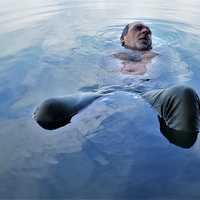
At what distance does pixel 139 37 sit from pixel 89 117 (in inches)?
99.0

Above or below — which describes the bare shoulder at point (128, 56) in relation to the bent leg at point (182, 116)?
below

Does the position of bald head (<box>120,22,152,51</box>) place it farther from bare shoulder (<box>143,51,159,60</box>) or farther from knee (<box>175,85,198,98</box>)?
knee (<box>175,85,198,98</box>)

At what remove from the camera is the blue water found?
2990mm

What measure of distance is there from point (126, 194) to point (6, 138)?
137 centimetres

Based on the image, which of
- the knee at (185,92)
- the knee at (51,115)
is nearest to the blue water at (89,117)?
the knee at (51,115)

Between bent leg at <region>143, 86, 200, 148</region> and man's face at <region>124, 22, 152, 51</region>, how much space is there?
248 centimetres

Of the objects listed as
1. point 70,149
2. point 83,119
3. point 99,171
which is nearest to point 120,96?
point 83,119

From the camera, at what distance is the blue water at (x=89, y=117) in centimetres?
299

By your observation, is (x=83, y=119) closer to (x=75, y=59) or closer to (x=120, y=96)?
(x=120, y=96)

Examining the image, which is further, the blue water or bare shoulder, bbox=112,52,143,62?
bare shoulder, bbox=112,52,143,62

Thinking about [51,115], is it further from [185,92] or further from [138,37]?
[138,37]

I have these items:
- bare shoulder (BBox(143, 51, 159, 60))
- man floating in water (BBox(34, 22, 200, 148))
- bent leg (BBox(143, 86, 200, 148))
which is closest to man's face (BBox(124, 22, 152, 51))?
bare shoulder (BBox(143, 51, 159, 60))

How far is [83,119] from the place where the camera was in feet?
12.6

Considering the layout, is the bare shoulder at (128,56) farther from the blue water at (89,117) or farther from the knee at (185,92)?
the knee at (185,92)
